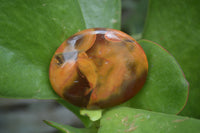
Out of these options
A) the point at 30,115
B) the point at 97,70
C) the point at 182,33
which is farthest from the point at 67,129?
the point at 30,115

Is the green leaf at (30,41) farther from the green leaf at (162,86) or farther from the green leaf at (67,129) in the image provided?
the green leaf at (162,86)

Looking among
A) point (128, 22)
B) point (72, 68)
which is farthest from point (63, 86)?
point (128, 22)

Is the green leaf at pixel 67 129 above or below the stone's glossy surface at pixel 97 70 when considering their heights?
below

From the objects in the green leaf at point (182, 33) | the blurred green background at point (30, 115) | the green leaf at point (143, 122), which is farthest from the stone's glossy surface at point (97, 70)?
the blurred green background at point (30, 115)

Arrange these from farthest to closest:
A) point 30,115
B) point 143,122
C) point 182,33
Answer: point 30,115 < point 182,33 < point 143,122

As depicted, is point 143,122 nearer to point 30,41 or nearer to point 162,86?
point 162,86

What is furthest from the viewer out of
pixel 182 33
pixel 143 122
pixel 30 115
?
pixel 30 115

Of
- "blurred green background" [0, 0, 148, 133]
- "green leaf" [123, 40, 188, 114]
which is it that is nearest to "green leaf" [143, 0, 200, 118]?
"green leaf" [123, 40, 188, 114]

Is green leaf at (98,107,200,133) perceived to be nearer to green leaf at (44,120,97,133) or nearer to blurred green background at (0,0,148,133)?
green leaf at (44,120,97,133)

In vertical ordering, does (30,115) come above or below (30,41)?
below
